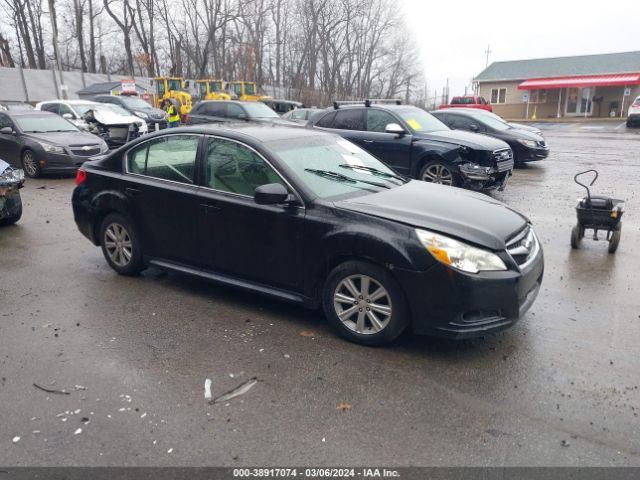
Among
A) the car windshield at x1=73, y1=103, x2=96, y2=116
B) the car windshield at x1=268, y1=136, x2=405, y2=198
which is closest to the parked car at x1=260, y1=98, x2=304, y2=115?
the car windshield at x1=73, y1=103, x2=96, y2=116

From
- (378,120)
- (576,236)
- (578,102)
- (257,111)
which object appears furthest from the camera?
(578,102)

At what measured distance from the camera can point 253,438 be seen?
309 cm

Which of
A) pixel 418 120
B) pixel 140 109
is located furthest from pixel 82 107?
pixel 418 120

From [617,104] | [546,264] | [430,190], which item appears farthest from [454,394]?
[617,104]

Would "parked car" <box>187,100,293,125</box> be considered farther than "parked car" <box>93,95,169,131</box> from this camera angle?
No

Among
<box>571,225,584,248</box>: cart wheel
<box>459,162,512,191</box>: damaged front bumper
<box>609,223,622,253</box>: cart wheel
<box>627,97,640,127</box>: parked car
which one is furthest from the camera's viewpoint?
<box>627,97,640,127</box>: parked car

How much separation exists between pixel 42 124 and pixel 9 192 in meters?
6.05

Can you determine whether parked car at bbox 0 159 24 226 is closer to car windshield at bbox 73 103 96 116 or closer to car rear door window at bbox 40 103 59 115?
car windshield at bbox 73 103 96 116

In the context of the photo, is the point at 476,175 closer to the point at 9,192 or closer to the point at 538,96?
the point at 9,192

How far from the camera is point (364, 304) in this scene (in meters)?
4.10

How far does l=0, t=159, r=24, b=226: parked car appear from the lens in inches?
299

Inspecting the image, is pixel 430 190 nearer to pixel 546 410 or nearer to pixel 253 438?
pixel 546 410

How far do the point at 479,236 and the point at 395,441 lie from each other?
1632 millimetres

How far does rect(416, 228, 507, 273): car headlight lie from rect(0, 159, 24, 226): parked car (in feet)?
20.9
